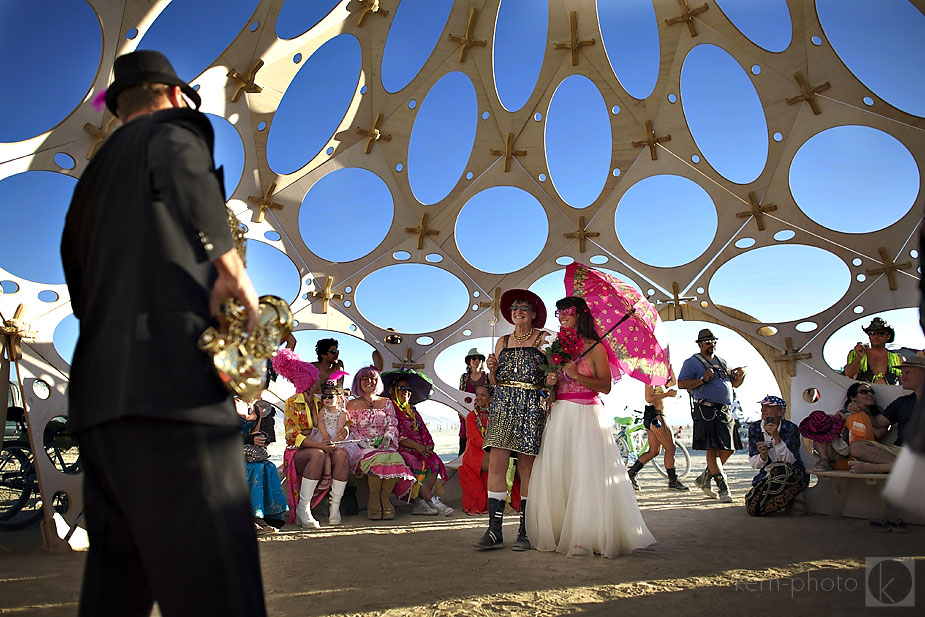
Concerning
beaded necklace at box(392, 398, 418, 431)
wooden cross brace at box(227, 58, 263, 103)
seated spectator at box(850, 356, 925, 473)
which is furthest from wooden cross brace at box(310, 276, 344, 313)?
seated spectator at box(850, 356, 925, 473)


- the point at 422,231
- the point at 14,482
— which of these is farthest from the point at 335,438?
the point at 422,231

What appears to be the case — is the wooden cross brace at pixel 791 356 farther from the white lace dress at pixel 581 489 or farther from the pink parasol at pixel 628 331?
the white lace dress at pixel 581 489

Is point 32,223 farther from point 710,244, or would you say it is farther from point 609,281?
point 710,244

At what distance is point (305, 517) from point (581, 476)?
2941 millimetres

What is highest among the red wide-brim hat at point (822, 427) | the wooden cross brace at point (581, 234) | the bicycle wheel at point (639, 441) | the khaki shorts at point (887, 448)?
the wooden cross brace at point (581, 234)

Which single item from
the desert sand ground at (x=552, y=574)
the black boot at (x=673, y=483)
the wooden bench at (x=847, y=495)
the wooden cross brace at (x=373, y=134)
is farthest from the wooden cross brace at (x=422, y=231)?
the wooden bench at (x=847, y=495)

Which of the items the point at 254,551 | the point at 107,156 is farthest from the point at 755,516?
the point at 107,156

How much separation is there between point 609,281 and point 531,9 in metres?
7.90

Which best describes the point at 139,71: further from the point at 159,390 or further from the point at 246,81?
the point at 246,81

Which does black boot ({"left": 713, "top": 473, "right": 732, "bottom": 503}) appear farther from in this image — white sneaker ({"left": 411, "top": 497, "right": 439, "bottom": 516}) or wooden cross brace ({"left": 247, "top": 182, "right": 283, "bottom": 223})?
wooden cross brace ({"left": 247, "top": 182, "right": 283, "bottom": 223})

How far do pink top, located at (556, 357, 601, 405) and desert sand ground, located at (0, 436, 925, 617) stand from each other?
1125 millimetres

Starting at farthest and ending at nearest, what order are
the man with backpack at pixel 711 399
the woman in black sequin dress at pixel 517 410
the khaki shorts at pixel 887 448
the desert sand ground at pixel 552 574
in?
the man with backpack at pixel 711 399
the khaki shorts at pixel 887 448
the woman in black sequin dress at pixel 517 410
the desert sand ground at pixel 552 574

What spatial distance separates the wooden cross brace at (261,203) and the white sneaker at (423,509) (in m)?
6.47

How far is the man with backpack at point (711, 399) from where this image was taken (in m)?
7.66
